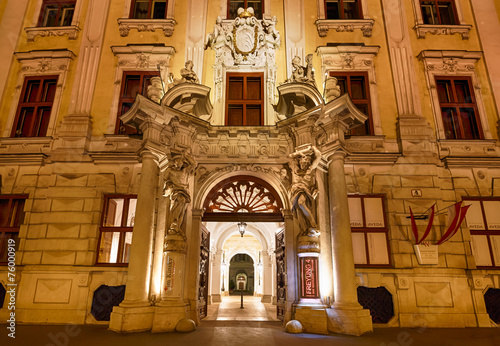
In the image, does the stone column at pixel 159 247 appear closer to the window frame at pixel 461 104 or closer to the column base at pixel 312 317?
the column base at pixel 312 317

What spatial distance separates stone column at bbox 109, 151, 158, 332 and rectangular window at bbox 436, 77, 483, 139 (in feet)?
27.2

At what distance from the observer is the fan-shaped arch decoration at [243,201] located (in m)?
8.88

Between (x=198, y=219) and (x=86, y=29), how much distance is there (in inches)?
289

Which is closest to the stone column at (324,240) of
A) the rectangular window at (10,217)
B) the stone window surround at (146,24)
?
the stone window surround at (146,24)

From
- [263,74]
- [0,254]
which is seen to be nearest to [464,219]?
[263,74]

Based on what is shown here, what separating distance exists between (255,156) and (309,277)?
11.1 ft

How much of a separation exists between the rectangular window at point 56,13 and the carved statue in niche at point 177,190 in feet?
23.5

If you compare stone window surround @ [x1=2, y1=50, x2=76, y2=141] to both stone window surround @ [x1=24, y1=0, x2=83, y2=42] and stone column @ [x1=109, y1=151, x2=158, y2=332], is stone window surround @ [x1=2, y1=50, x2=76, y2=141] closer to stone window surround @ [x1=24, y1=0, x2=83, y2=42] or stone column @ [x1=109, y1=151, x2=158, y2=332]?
stone window surround @ [x1=24, y1=0, x2=83, y2=42]

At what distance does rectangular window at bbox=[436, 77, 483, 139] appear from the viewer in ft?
31.2

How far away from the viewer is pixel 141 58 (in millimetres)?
10250

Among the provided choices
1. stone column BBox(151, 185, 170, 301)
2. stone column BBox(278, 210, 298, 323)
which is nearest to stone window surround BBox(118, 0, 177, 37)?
stone column BBox(151, 185, 170, 301)

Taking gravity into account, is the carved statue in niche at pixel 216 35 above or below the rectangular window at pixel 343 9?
below

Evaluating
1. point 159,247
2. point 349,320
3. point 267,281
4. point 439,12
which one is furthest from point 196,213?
point 439,12

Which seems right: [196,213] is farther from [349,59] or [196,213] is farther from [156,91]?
[349,59]
